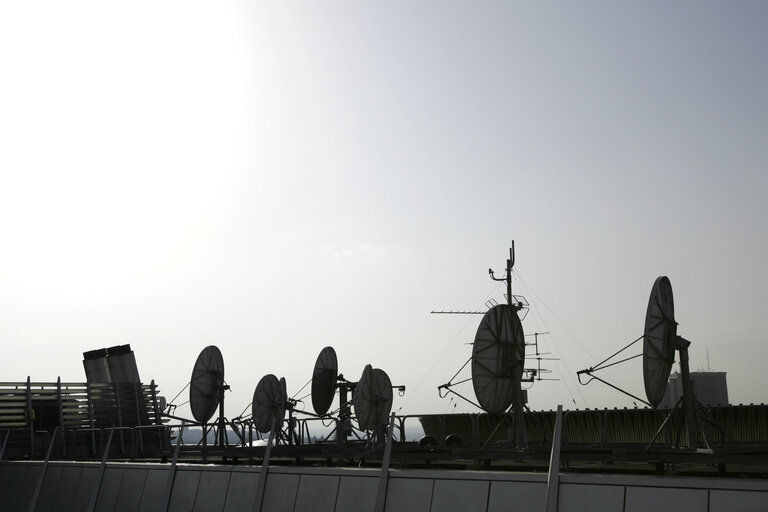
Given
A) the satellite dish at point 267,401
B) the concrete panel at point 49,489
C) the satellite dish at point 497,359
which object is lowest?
the concrete panel at point 49,489

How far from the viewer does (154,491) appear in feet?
72.0

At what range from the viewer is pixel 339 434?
29.0m

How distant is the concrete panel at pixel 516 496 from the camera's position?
42.2 feet

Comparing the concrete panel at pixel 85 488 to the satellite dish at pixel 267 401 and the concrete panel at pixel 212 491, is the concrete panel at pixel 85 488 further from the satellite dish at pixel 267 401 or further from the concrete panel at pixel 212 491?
the satellite dish at pixel 267 401

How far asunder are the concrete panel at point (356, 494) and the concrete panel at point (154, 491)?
716 cm

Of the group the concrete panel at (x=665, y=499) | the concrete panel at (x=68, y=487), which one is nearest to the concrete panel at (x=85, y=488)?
the concrete panel at (x=68, y=487)

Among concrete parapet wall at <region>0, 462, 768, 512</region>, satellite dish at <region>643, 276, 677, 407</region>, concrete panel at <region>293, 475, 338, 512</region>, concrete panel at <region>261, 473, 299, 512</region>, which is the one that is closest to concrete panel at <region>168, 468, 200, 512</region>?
concrete parapet wall at <region>0, 462, 768, 512</region>

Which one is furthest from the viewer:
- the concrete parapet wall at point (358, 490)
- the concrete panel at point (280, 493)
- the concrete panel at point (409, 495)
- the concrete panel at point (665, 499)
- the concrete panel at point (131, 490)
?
the concrete panel at point (131, 490)

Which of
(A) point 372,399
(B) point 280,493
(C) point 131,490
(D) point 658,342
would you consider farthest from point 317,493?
(A) point 372,399

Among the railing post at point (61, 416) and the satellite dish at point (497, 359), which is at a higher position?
the satellite dish at point (497, 359)

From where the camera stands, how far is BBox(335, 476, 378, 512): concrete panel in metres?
15.5

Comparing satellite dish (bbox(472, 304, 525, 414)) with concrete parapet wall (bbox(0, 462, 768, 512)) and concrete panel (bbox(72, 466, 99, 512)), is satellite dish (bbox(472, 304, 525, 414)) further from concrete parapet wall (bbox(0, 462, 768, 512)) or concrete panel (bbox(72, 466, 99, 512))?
concrete panel (bbox(72, 466, 99, 512))

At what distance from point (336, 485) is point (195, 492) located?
552 centimetres

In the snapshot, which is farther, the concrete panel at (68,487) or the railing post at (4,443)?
the railing post at (4,443)
